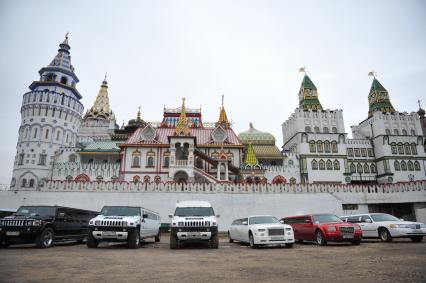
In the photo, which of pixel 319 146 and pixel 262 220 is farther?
pixel 319 146

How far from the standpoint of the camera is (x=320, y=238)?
13.7m

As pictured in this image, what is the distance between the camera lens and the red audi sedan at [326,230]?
518 inches

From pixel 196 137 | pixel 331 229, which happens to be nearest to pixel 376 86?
pixel 196 137

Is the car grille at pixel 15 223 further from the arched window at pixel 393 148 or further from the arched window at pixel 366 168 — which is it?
the arched window at pixel 393 148

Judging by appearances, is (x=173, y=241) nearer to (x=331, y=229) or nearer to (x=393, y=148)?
(x=331, y=229)

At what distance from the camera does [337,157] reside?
47.0 meters

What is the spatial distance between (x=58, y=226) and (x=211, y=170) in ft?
92.0

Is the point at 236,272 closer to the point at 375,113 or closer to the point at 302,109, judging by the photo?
the point at 302,109

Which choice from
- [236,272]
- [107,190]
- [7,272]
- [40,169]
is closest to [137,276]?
[236,272]

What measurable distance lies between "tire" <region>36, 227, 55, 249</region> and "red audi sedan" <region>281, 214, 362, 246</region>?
1260 cm

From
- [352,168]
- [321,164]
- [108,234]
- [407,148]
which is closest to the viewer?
[108,234]

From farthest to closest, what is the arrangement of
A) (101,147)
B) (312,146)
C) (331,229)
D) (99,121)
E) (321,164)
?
(99,121) → (312,146) → (101,147) → (321,164) → (331,229)

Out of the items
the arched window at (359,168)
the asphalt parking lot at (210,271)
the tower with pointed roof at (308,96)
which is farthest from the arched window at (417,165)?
the asphalt parking lot at (210,271)

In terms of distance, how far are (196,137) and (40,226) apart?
31105mm
